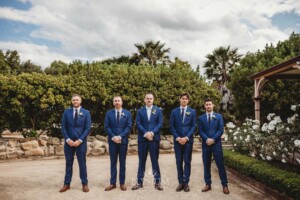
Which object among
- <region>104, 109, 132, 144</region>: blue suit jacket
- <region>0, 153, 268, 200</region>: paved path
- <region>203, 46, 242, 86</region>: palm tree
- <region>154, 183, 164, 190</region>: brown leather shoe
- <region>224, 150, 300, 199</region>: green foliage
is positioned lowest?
<region>0, 153, 268, 200</region>: paved path

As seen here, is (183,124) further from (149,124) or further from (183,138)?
(149,124)

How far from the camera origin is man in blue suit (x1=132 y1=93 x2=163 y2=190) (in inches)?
224

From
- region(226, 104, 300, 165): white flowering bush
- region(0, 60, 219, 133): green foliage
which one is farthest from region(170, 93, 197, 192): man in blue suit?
region(0, 60, 219, 133): green foliage

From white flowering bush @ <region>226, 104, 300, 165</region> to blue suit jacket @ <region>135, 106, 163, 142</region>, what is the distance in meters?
2.53

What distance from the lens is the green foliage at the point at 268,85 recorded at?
13.7 m

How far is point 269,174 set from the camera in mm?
5707

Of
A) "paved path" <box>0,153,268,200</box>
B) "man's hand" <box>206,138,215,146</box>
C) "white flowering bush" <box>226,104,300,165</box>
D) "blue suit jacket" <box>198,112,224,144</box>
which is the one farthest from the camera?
"white flowering bush" <box>226,104,300,165</box>

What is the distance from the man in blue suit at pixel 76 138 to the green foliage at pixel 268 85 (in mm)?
10010

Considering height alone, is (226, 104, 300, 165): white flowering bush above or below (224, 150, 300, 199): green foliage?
above

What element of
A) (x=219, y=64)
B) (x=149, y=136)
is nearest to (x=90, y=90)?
(x=149, y=136)

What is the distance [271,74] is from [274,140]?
2.84 metres

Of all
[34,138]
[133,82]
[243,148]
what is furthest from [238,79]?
[34,138]

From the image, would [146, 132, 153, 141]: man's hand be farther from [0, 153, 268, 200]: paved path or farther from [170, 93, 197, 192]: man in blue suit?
[0, 153, 268, 200]: paved path

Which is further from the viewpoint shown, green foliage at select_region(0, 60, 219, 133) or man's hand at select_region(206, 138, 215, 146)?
green foliage at select_region(0, 60, 219, 133)
